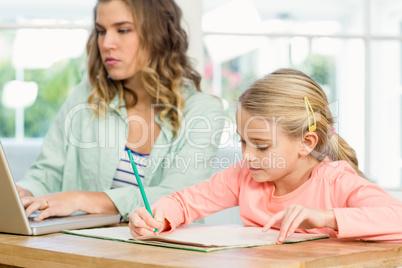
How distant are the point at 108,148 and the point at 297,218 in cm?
95

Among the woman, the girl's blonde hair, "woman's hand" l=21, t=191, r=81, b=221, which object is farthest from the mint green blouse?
the girl's blonde hair

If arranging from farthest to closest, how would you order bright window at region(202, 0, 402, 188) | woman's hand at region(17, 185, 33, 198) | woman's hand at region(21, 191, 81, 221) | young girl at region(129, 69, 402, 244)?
bright window at region(202, 0, 402, 188) → woman's hand at region(17, 185, 33, 198) → woman's hand at region(21, 191, 81, 221) → young girl at region(129, 69, 402, 244)

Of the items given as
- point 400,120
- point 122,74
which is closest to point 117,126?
point 122,74

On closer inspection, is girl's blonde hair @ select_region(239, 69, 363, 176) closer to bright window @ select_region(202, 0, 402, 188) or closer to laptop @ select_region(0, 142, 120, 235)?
laptop @ select_region(0, 142, 120, 235)

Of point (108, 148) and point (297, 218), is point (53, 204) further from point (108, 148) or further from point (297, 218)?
point (297, 218)

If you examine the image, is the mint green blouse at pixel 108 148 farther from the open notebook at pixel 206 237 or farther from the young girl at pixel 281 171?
the open notebook at pixel 206 237

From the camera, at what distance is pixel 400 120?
26.2 feet

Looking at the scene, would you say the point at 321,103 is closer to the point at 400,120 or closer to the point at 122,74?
the point at 122,74

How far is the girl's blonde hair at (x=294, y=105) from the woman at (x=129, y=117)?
1.67 ft

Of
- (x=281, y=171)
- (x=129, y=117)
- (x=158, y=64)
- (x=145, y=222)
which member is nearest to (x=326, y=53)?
(x=158, y=64)

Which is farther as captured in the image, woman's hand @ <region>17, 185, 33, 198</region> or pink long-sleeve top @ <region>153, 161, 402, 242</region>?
woman's hand @ <region>17, 185, 33, 198</region>

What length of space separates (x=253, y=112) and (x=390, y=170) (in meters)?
5.99

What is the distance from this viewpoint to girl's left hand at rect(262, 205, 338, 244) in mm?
1094

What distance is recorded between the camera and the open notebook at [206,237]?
3.49ft
